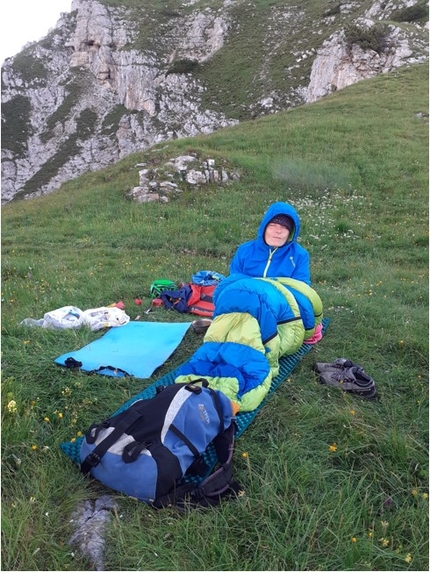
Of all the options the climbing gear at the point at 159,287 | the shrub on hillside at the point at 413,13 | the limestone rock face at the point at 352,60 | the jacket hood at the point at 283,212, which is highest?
the shrub on hillside at the point at 413,13

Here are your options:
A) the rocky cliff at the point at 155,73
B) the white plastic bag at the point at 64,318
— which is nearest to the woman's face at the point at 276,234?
the white plastic bag at the point at 64,318

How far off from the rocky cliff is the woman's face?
3930cm

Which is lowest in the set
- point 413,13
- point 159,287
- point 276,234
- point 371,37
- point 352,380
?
point 352,380

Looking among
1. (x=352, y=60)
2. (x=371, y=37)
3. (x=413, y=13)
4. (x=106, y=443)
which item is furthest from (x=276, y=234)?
(x=413, y=13)

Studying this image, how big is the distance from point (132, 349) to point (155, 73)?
63.0 metres

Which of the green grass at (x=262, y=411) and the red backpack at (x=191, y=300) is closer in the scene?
the green grass at (x=262, y=411)

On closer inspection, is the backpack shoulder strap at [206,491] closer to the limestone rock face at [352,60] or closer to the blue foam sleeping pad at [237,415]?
the blue foam sleeping pad at [237,415]

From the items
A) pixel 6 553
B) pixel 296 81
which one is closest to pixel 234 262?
pixel 6 553

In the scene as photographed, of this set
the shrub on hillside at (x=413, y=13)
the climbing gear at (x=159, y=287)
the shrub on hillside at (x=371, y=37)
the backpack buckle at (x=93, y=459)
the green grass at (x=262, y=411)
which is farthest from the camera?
the shrub on hillside at (x=413, y=13)

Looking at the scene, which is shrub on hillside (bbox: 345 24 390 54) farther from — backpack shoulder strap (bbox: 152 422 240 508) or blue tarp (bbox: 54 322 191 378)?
backpack shoulder strap (bbox: 152 422 240 508)

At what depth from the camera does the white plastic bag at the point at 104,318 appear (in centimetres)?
582

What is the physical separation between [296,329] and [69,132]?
62474 mm

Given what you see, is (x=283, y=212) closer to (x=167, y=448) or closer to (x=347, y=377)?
(x=347, y=377)

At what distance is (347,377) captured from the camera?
4176mm
